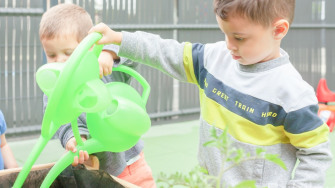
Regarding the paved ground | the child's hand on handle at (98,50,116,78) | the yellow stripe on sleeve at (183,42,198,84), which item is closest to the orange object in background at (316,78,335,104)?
the paved ground

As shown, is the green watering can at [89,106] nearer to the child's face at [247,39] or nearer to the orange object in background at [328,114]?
the child's face at [247,39]

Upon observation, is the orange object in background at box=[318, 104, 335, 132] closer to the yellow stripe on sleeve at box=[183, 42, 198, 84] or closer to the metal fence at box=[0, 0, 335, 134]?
the metal fence at box=[0, 0, 335, 134]

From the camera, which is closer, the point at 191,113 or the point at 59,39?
the point at 59,39

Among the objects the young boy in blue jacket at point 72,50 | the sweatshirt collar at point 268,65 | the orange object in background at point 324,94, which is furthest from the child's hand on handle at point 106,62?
the orange object in background at point 324,94

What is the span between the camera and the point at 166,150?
2.81m

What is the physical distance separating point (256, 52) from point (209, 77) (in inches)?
6.2

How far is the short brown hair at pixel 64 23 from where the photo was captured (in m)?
1.22

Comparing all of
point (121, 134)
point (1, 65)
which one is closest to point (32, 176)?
point (121, 134)

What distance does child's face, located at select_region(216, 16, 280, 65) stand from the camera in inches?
36.3

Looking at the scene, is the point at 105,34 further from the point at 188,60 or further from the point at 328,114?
the point at 328,114

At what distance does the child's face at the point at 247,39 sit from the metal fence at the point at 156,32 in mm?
2357

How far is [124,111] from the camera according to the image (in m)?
0.76

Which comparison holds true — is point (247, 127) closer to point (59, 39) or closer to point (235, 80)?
point (235, 80)

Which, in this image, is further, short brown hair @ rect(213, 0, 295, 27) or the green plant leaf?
short brown hair @ rect(213, 0, 295, 27)
